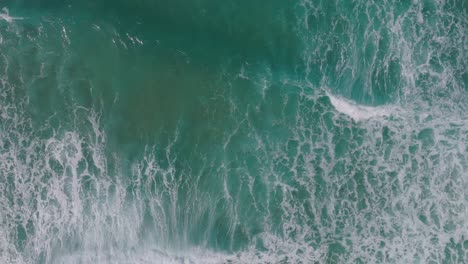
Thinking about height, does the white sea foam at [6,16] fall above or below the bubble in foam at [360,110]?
above

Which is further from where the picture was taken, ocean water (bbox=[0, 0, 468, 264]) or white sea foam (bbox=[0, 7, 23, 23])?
white sea foam (bbox=[0, 7, 23, 23])

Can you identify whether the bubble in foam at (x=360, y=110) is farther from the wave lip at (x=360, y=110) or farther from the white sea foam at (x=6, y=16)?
the white sea foam at (x=6, y=16)

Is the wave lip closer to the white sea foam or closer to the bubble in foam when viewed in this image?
the bubble in foam

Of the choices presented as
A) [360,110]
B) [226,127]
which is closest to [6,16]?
[226,127]

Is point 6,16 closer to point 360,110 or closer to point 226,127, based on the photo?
point 226,127

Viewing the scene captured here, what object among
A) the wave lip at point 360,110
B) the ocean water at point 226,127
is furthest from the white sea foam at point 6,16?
the wave lip at point 360,110

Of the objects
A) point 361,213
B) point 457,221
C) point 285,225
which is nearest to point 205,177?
point 285,225

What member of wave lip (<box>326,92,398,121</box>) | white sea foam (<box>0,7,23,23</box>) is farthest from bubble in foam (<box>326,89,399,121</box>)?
white sea foam (<box>0,7,23,23</box>)

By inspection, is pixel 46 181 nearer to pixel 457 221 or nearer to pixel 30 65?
pixel 30 65
